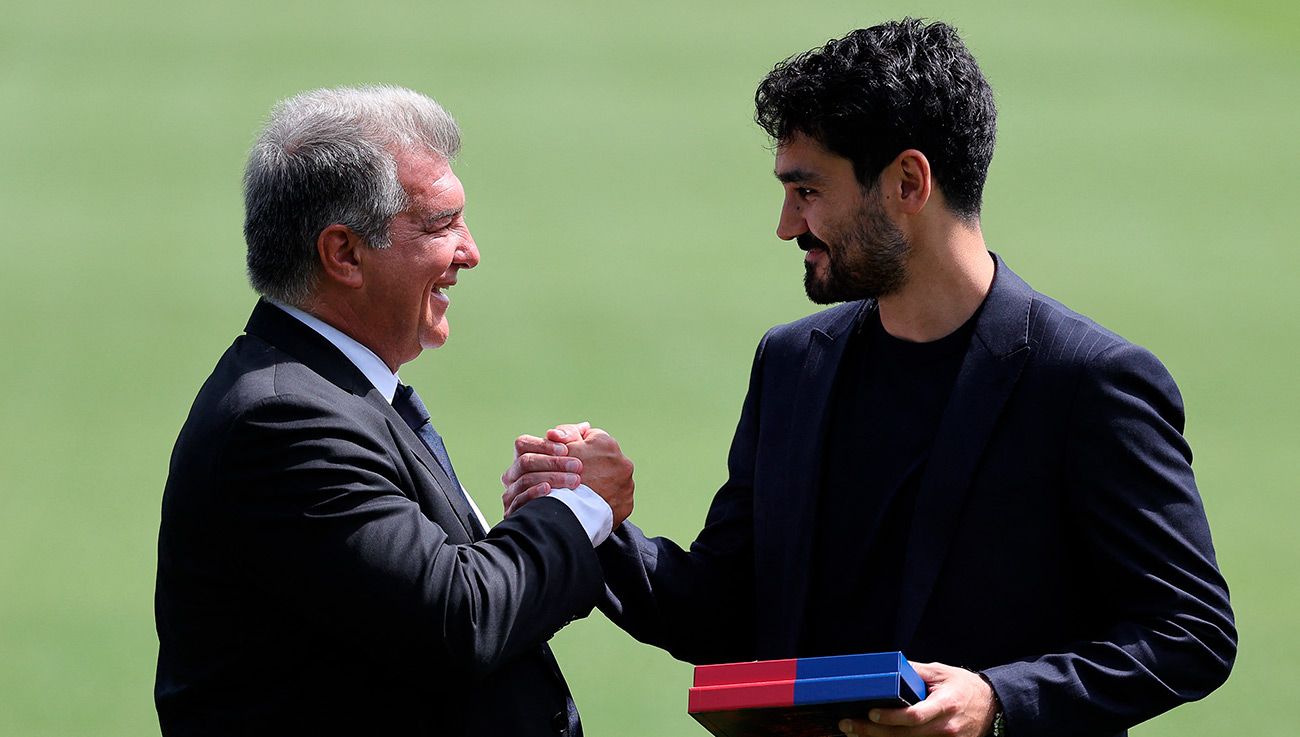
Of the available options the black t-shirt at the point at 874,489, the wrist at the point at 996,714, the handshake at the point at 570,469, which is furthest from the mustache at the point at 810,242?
the wrist at the point at 996,714

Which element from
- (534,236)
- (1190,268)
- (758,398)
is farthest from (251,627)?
(1190,268)

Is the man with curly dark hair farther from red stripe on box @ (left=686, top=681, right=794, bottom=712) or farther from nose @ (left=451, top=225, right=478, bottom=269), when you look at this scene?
nose @ (left=451, top=225, right=478, bottom=269)

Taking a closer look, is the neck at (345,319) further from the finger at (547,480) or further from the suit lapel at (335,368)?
the finger at (547,480)

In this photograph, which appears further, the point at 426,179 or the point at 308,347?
the point at 426,179

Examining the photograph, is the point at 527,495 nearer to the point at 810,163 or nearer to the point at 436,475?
the point at 436,475

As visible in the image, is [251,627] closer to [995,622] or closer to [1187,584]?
[995,622]

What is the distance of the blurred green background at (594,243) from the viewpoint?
777cm

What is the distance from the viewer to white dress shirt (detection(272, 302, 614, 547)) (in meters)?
2.96

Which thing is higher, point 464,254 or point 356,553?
point 464,254

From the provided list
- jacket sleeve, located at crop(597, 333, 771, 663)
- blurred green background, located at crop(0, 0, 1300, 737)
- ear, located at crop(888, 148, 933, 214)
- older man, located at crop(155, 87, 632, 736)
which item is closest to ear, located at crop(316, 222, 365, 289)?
older man, located at crop(155, 87, 632, 736)

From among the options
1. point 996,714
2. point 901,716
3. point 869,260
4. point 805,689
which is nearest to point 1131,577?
point 996,714

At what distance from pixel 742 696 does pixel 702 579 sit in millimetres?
743

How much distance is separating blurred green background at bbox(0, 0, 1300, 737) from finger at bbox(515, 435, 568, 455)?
372cm

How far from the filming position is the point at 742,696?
8.64 feet
